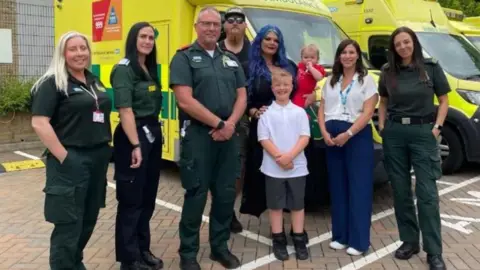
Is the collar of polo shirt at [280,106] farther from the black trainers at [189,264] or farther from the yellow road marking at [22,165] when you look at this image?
the yellow road marking at [22,165]

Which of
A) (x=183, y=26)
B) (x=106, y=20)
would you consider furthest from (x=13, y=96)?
(x=183, y=26)

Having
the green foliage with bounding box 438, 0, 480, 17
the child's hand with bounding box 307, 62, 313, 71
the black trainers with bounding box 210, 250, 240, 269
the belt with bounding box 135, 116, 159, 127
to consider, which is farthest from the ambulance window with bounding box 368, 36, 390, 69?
the green foliage with bounding box 438, 0, 480, 17

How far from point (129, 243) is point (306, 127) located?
68.6 inches

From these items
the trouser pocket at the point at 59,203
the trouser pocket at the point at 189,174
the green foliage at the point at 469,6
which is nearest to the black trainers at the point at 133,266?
the trouser pocket at the point at 189,174

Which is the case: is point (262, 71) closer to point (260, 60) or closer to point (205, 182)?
point (260, 60)

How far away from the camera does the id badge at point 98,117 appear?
3.71 m

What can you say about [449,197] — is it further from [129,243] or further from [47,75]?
[47,75]

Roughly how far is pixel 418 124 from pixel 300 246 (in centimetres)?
144

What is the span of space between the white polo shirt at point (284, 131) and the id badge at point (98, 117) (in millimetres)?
1459

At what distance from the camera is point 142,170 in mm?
4184

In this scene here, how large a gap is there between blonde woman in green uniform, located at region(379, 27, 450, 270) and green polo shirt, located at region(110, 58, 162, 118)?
6.47 feet

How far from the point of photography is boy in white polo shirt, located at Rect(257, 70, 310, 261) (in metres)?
4.62

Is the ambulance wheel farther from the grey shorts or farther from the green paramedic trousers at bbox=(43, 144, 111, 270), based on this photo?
the green paramedic trousers at bbox=(43, 144, 111, 270)

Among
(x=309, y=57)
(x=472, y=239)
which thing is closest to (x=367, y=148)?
(x=309, y=57)
